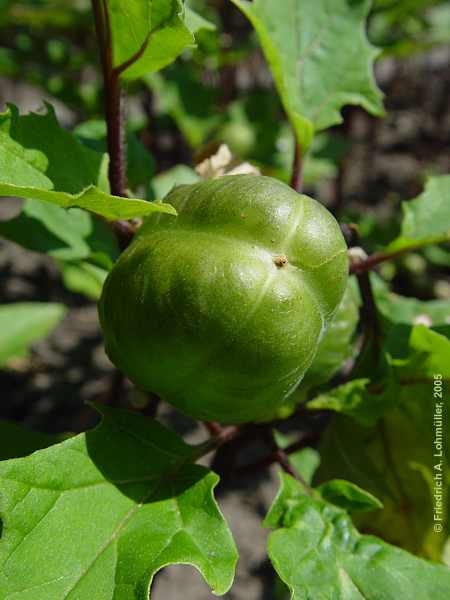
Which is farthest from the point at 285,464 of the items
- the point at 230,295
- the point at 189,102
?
the point at 189,102

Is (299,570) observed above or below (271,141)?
above

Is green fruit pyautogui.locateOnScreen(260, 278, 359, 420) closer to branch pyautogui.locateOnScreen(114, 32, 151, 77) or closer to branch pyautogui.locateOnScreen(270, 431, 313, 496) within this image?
branch pyautogui.locateOnScreen(270, 431, 313, 496)

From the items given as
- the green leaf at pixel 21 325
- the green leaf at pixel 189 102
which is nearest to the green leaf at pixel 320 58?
the green leaf at pixel 189 102

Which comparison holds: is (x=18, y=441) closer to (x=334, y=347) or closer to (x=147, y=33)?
(x=334, y=347)

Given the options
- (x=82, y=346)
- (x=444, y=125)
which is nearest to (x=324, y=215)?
(x=82, y=346)

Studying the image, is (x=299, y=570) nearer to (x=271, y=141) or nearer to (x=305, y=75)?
(x=305, y=75)

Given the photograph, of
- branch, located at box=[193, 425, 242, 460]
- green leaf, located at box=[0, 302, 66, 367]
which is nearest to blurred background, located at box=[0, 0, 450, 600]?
green leaf, located at box=[0, 302, 66, 367]
